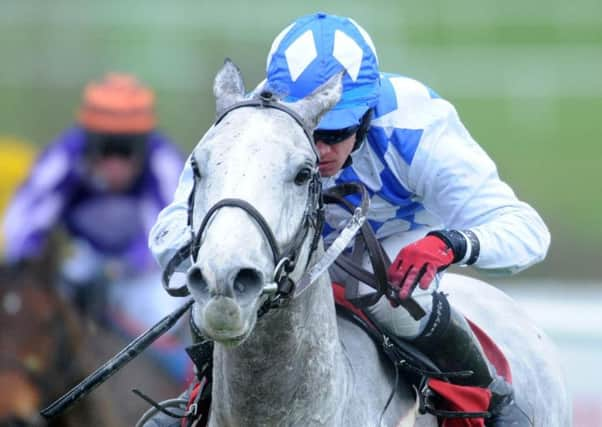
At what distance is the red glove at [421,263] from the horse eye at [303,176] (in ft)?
2.00

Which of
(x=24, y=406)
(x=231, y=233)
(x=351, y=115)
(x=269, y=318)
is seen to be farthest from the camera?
(x=24, y=406)

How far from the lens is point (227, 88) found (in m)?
4.23

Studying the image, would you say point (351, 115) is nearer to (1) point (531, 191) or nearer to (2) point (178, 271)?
(2) point (178, 271)

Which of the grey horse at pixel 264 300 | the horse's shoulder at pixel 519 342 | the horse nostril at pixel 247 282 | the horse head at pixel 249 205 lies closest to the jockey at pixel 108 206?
the horse's shoulder at pixel 519 342

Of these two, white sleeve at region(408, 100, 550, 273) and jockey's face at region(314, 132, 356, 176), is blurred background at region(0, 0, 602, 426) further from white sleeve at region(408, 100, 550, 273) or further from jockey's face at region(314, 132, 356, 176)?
jockey's face at region(314, 132, 356, 176)

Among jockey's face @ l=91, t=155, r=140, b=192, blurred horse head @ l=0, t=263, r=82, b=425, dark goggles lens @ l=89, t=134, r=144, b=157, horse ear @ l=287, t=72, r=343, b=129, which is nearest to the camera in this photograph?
horse ear @ l=287, t=72, r=343, b=129

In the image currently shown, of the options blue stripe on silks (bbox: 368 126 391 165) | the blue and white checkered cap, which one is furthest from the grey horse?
blue stripe on silks (bbox: 368 126 391 165)

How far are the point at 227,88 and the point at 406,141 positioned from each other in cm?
74

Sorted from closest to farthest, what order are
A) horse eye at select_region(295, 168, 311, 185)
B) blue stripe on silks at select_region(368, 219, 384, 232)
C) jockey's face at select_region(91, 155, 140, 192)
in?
horse eye at select_region(295, 168, 311, 185), blue stripe on silks at select_region(368, 219, 384, 232), jockey's face at select_region(91, 155, 140, 192)

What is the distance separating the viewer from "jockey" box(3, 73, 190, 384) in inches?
362

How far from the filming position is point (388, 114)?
479cm

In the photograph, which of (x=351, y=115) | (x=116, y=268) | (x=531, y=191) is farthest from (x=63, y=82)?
(x=351, y=115)

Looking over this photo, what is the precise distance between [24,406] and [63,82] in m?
11.2

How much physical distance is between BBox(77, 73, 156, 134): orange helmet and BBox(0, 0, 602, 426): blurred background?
498 cm
